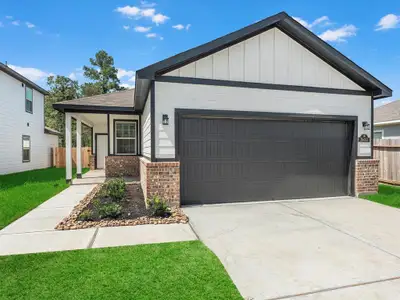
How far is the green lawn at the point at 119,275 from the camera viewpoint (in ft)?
8.35

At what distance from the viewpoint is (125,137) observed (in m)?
11.5

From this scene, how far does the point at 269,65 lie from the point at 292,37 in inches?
43.3

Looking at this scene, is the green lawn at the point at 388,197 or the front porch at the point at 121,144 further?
the front porch at the point at 121,144

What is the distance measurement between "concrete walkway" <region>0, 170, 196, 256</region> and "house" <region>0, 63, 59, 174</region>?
10.4m

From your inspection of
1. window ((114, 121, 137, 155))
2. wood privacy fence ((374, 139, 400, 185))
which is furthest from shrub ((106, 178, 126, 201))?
wood privacy fence ((374, 139, 400, 185))

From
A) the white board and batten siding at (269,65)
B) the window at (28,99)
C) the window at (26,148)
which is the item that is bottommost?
the window at (26,148)

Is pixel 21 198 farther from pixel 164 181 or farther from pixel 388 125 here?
pixel 388 125

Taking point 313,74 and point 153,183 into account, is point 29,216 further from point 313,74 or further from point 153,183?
point 313,74

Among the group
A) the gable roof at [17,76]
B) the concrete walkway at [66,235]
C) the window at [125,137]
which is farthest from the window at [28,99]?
the concrete walkway at [66,235]

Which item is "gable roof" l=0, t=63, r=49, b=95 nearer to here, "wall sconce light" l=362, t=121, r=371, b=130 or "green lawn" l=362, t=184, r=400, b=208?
"wall sconce light" l=362, t=121, r=371, b=130

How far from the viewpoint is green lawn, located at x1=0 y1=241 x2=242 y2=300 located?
2.54 metres

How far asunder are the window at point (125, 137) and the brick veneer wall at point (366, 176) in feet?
29.4

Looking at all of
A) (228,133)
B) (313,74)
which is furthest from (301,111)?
(228,133)

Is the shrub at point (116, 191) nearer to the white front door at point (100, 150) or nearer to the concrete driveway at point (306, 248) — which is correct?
the concrete driveway at point (306, 248)
